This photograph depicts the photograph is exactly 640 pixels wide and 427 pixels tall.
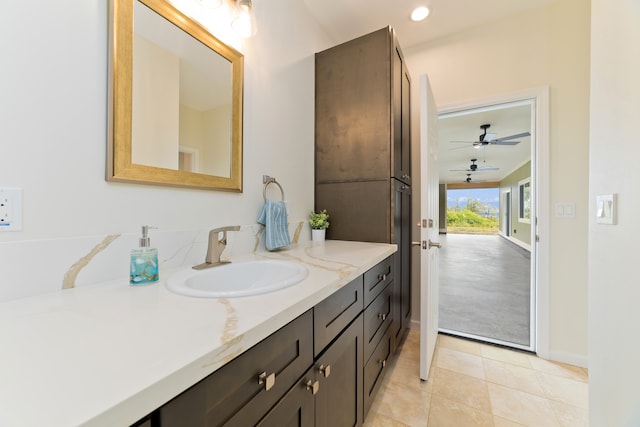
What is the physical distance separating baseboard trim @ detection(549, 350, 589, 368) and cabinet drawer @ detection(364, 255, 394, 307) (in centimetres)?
140

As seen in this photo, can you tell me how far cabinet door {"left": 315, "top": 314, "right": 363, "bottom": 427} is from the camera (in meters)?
0.84

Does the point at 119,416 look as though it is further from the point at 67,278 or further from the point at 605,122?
the point at 605,122

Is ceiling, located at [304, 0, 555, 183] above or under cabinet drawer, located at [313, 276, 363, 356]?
above

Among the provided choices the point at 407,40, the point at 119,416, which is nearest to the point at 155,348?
the point at 119,416

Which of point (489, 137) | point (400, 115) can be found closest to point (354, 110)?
point (400, 115)

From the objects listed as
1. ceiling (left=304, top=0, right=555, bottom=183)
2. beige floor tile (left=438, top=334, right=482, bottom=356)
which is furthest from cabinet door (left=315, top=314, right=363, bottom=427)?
ceiling (left=304, top=0, right=555, bottom=183)

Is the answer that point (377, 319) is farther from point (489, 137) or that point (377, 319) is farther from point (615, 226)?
point (489, 137)

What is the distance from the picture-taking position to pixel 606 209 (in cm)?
90

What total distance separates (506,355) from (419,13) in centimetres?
271

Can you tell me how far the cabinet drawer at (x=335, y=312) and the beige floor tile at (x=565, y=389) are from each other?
1.45 metres

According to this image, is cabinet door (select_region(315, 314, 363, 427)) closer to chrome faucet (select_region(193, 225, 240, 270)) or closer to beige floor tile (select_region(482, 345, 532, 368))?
chrome faucet (select_region(193, 225, 240, 270))

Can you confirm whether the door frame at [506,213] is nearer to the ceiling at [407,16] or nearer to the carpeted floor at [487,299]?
the carpeted floor at [487,299]

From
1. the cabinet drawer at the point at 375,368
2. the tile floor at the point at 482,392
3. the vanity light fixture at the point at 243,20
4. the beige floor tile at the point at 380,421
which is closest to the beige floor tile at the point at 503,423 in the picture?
the tile floor at the point at 482,392

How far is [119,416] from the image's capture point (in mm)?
314
